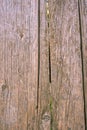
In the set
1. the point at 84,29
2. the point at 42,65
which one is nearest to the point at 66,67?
the point at 42,65

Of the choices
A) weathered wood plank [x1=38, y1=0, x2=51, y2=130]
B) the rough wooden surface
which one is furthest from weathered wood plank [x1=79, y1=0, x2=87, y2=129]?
weathered wood plank [x1=38, y1=0, x2=51, y2=130]

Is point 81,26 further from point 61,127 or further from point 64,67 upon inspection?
point 61,127

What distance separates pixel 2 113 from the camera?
5.42ft

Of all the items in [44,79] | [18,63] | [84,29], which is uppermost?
[84,29]

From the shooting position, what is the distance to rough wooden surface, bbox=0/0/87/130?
1.65 meters

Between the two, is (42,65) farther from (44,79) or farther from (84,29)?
(84,29)

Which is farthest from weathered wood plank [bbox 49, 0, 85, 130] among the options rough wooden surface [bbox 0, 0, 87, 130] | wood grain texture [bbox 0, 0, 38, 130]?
wood grain texture [bbox 0, 0, 38, 130]

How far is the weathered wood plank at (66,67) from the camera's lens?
65.4 inches

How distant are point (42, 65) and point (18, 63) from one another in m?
0.16

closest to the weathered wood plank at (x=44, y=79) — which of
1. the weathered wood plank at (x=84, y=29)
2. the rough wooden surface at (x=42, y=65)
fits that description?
the rough wooden surface at (x=42, y=65)

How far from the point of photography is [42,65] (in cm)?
167

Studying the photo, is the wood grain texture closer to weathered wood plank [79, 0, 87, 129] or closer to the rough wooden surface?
the rough wooden surface

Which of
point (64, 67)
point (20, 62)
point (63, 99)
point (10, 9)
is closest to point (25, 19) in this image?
point (10, 9)

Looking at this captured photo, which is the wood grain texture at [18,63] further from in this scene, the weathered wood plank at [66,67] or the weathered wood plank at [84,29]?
the weathered wood plank at [84,29]
